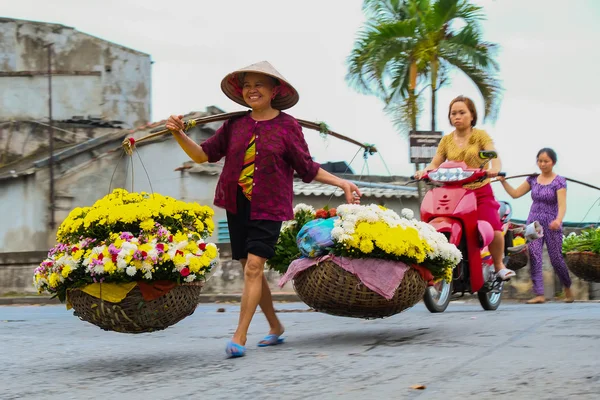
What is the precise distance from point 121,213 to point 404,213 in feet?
7.50

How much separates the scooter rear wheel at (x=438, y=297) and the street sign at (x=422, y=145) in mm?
7918

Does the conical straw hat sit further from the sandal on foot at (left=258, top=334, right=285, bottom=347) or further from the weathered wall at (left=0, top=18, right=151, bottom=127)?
the weathered wall at (left=0, top=18, right=151, bottom=127)

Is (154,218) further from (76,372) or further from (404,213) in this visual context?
(404,213)

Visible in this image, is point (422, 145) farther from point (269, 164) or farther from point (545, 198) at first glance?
point (269, 164)

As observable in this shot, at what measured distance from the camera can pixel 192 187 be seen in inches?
1058

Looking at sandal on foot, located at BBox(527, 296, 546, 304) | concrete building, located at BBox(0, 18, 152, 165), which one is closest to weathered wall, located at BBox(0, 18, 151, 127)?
concrete building, located at BBox(0, 18, 152, 165)

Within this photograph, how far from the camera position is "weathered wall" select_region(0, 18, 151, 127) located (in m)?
34.1

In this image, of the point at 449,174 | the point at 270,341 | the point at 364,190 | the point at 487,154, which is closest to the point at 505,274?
the point at 449,174

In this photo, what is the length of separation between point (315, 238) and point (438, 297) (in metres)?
3.42

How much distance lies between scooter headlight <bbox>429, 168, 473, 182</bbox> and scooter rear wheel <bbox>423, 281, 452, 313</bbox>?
41.0 inches

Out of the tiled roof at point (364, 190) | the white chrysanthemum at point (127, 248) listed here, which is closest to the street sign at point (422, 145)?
the tiled roof at point (364, 190)

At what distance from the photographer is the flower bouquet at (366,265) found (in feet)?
20.9

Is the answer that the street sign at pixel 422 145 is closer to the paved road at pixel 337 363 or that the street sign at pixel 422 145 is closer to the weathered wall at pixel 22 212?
the paved road at pixel 337 363

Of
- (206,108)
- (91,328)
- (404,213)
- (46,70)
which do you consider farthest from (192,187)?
(404,213)
